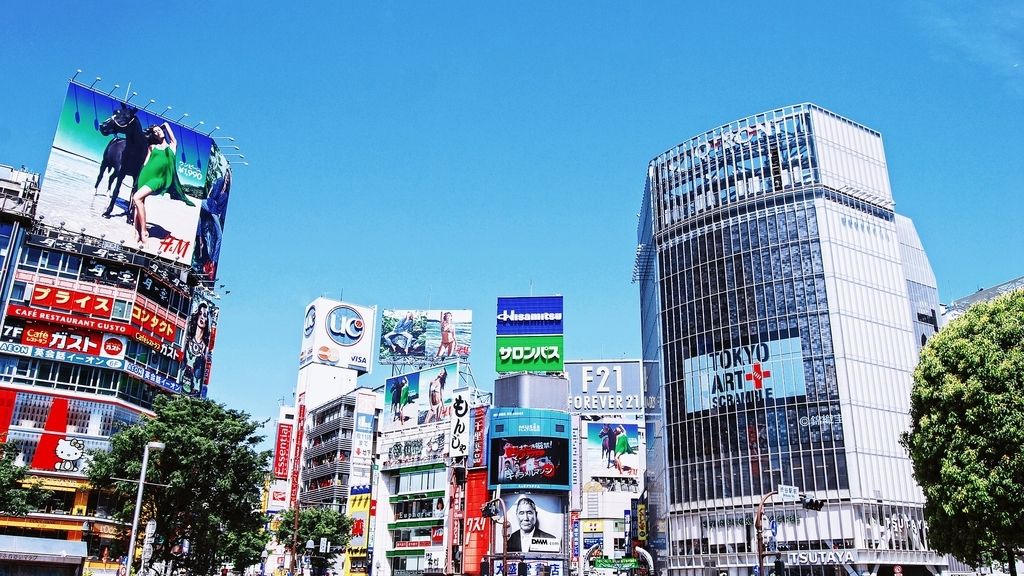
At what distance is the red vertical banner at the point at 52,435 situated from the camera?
180 ft

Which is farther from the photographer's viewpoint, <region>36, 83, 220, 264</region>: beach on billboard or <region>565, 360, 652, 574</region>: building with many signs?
<region>565, 360, 652, 574</region>: building with many signs

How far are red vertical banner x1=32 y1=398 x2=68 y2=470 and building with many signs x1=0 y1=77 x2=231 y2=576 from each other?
2.9 inches

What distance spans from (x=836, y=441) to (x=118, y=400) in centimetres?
5604

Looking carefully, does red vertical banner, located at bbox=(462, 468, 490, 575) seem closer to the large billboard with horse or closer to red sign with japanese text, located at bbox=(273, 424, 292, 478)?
red sign with japanese text, located at bbox=(273, 424, 292, 478)

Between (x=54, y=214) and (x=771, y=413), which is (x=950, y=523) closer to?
(x=771, y=413)

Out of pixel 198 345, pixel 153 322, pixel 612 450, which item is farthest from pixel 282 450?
pixel 153 322

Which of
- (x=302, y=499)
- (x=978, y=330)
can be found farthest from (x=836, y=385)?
(x=302, y=499)

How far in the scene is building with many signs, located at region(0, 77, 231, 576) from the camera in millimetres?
55594

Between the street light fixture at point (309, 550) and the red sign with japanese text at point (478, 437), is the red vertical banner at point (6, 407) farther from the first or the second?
the red sign with japanese text at point (478, 437)

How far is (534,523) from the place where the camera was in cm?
8156

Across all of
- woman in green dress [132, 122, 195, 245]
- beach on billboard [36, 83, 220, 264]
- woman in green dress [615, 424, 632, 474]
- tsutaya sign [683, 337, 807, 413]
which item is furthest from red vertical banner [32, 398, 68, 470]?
woman in green dress [615, 424, 632, 474]

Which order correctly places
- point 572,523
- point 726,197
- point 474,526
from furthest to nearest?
point 572,523 → point 474,526 → point 726,197

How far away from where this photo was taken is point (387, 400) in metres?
99.1

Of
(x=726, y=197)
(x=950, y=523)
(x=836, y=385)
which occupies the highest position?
(x=726, y=197)
